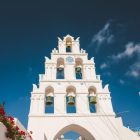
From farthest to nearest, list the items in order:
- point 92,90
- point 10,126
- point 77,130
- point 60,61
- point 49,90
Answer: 1. point 60,61
2. point 92,90
3. point 49,90
4. point 77,130
5. point 10,126

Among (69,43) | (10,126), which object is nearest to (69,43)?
(69,43)

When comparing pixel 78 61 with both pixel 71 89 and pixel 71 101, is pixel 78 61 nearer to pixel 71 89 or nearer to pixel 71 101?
pixel 71 89

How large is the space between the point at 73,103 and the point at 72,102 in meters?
0.14

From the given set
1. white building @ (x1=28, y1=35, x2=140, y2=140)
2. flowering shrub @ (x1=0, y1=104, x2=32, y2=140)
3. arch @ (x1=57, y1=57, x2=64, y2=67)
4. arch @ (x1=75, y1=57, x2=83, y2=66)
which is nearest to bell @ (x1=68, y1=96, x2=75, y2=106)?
white building @ (x1=28, y1=35, x2=140, y2=140)

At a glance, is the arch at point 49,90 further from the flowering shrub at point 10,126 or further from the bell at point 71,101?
the flowering shrub at point 10,126

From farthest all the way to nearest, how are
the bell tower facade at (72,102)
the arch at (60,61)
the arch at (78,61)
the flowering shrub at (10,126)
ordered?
the arch at (78,61), the arch at (60,61), the bell tower facade at (72,102), the flowering shrub at (10,126)

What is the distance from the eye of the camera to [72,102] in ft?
55.3

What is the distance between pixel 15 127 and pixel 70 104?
818 centimetres

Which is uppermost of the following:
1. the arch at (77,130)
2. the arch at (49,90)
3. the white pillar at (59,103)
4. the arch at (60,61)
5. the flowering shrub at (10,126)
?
the arch at (60,61)

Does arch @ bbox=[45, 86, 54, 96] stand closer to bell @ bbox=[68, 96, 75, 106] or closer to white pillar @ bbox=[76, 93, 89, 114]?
bell @ bbox=[68, 96, 75, 106]

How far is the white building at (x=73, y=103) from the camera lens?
15700 mm

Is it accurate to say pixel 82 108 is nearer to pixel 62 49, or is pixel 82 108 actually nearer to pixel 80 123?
pixel 80 123

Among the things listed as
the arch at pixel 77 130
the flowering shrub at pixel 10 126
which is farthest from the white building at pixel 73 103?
the flowering shrub at pixel 10 126

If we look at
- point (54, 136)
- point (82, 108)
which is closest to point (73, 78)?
point (82, 108)
